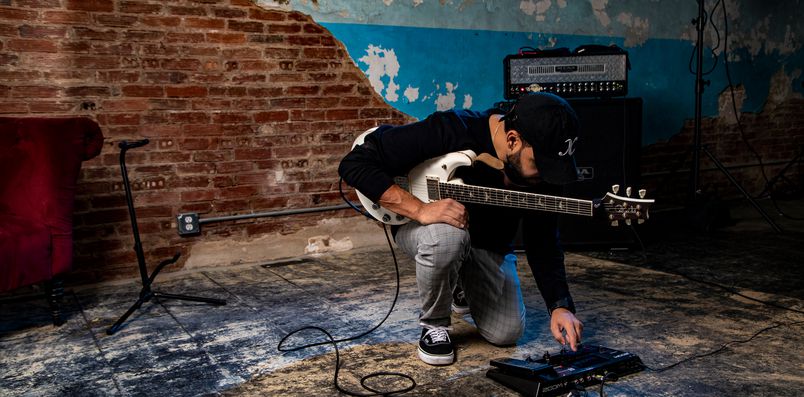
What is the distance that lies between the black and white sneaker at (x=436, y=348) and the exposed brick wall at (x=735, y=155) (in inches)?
140

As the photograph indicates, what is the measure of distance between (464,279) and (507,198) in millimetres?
435

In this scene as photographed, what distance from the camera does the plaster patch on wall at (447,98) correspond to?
14.1 ft

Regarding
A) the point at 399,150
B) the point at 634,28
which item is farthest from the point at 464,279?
the point at 634,28

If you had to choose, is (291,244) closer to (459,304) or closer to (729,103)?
(459,304)

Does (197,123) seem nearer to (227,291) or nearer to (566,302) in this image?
(227,291)

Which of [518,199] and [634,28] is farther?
[634,28]

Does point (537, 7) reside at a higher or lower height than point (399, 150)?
higher

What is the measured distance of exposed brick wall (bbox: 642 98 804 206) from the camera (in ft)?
17.1

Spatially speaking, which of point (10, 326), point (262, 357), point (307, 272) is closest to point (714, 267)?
point (307, 272)

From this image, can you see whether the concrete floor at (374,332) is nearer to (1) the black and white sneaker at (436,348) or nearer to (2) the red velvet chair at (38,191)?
(1) the black and white sneaker at (436,348)

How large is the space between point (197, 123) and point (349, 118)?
93 cm

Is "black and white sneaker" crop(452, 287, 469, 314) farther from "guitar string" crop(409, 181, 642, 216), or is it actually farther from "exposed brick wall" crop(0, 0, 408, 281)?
"exposed brick wall" crop(0, 0, 408, 281)

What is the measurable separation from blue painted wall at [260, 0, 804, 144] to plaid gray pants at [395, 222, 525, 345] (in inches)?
83.2

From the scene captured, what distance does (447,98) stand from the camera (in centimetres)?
432
